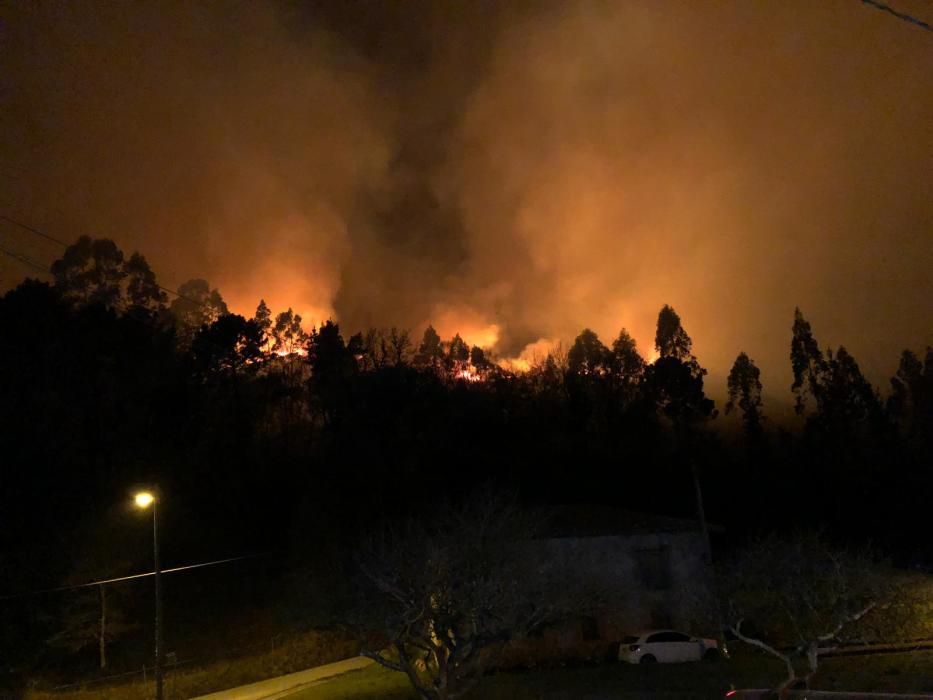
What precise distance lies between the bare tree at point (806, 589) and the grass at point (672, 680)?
1.06 meters

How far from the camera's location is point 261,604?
4012 cm

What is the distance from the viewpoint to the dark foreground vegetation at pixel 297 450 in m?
33.6

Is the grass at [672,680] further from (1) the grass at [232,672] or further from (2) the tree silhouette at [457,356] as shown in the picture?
(2) the tree silhouette at [457,356]

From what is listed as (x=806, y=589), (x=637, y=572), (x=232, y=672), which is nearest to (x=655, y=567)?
(x=637, y=572)

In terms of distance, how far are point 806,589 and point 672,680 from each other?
5.03m

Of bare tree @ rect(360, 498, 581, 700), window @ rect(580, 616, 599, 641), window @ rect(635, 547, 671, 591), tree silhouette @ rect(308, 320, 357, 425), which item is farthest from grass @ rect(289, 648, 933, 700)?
tree silhouette @ rect(308, 320, 357, 425)

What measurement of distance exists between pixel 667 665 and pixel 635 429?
40552 mm

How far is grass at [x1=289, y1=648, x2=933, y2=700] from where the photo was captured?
63.0ft

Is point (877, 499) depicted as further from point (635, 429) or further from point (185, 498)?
point (185, 498)

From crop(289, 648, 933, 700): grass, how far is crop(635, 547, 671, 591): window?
3.62 meters

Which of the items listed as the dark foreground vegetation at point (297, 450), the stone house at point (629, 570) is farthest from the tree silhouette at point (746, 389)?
the stone house at point (629, 570)

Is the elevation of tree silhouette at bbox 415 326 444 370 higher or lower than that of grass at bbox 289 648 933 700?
higher

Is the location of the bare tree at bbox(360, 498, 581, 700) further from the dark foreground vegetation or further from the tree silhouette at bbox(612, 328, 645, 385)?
the tree silhouette at bbox(612, 328, 645, 385)

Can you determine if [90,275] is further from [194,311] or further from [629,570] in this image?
[629,570]
